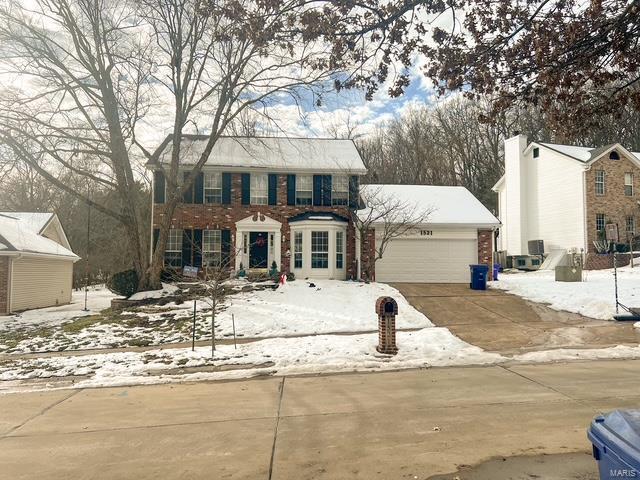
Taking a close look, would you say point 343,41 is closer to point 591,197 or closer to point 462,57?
point 462,57

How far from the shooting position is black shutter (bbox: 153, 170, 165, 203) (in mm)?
21812

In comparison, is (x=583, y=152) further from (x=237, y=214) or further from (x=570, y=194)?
(x=237, y=214)

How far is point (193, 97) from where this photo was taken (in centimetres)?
1944

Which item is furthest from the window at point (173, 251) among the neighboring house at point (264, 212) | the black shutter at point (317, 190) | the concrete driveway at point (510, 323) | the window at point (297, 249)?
the concrete driveway at point (510, 323)

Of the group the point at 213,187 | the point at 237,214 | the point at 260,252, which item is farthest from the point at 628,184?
the point at 213,187

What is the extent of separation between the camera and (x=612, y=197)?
28172 millimetres

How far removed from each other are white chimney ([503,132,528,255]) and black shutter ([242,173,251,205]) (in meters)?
20.1

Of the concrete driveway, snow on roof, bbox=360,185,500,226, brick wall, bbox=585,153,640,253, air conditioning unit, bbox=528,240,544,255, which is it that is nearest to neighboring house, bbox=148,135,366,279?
snow on roof, bbox=360,185,500,226

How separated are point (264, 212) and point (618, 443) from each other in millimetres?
20265

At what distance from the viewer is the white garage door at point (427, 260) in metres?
21.4

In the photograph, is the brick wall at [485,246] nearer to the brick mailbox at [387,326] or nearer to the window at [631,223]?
the window at [631,223]

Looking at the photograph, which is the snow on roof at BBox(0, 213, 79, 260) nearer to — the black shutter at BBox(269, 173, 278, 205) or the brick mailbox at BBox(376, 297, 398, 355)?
the black shutter at BBox(269, 173, 278, 205)

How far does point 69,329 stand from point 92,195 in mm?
29031

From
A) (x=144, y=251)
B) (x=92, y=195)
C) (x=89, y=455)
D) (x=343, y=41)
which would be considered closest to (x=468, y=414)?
(x=89, y=455)
